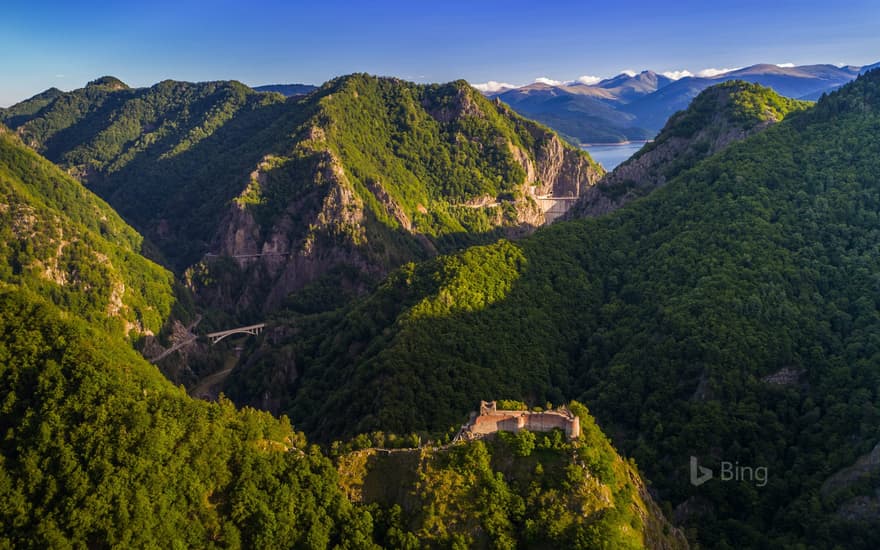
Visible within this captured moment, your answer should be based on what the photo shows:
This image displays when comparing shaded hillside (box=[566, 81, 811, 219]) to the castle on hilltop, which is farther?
shaded hillside (box=[566, 81, 811, 219])

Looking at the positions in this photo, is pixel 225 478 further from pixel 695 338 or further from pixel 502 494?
pixel 695 338

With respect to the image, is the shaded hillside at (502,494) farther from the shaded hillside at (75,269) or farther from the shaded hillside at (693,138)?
the shaded hillside at (693,138)

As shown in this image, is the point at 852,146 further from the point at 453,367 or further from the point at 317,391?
the point at 317,391

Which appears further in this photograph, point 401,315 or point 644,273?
point 644,273

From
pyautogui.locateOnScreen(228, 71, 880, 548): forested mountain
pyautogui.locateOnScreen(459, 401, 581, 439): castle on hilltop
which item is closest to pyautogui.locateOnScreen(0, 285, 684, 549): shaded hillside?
pyautogui.locateOnScreen(459, 401, 581, 439): castle on hilltop

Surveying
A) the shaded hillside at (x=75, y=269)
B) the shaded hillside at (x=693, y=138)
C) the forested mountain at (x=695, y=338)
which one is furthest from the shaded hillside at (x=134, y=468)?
the shaded hillside at (x=693, y=138)

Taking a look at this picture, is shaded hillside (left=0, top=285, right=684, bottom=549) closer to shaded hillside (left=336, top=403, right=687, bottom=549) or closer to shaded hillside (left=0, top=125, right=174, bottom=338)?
shaded hillside (left=336, top=403, right=687, bottom=549)

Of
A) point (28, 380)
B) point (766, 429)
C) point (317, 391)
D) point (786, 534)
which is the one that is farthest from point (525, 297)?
point (28, 380)
